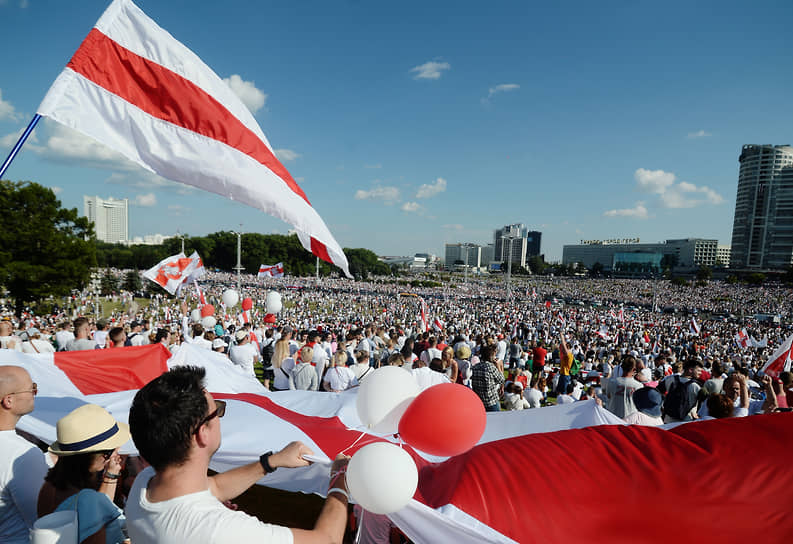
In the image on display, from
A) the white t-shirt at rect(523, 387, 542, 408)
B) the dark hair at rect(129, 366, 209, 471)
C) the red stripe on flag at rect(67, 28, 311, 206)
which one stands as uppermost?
A: the red stripe on flag at rect(67, 28, 311, 206)

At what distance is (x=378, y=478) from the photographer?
63.9 inches

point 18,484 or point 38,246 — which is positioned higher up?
point 38,246

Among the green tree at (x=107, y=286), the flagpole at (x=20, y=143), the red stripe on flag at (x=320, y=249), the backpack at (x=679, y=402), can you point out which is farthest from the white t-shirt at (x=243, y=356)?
the green tree at (x=107, y=286)

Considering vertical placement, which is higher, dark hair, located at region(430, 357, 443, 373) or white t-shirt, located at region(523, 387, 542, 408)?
dark hair, located at region(430, 357, 443, 373)

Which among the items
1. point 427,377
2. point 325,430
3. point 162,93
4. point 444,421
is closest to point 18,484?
point 325,430

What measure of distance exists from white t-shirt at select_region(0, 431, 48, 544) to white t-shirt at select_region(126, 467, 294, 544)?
98 centimetres

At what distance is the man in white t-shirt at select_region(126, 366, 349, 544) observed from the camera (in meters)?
1.25

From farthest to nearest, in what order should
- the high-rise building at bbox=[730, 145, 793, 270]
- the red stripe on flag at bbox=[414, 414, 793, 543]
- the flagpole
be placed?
the high-rise building at bbox=[730, 145, 793, 270], the flagpole, the red stripe on flag at bbox=[414, 414, 793, 543]

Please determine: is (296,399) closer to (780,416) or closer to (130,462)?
(130,462)

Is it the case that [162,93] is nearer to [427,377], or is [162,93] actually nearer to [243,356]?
[427,377]

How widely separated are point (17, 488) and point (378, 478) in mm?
1728

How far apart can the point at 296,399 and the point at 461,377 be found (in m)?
3.94

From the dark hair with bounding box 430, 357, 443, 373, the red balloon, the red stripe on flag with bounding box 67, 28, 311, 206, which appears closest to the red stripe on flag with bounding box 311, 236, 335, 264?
the red stripe on flag with bounding box 67, 28, 311, 206

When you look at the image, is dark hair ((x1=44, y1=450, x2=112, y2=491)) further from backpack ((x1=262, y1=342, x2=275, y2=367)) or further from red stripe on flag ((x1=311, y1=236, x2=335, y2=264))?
backpack ((x1=262, y1=342, x2=275, y2=367))
